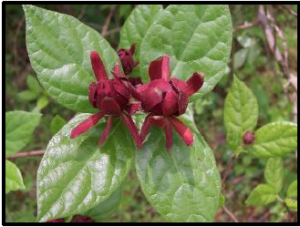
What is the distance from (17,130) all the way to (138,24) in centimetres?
65

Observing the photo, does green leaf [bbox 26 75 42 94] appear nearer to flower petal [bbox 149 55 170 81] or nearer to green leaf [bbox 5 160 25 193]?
green leaf [bbox 5 160 25 193]

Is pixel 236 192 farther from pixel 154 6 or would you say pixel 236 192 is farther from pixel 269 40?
pixel 154 6

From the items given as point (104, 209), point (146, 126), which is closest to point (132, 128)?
point (146, 126)

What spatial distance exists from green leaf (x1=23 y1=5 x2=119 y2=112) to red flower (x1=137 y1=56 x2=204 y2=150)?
19cm

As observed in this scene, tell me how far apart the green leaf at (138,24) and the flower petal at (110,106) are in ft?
1.75

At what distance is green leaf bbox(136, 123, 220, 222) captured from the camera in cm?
108

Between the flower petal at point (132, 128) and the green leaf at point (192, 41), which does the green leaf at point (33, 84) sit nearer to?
the green leaf at point (192, 41)

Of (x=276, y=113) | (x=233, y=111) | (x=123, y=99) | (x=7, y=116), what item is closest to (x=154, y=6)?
(x=233, y=111)

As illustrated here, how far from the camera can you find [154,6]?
5.05ft

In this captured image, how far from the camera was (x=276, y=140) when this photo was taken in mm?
1536

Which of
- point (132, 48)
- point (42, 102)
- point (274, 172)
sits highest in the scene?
point (132, 48)

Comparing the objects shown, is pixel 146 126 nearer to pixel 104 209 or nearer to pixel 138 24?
pixel 138 24

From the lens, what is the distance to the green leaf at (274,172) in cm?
175

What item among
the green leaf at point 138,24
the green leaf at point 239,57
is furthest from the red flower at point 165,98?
the green leaf at point 239,57
